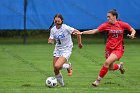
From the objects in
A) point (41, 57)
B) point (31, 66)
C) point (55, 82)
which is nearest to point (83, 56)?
point (41, 57)

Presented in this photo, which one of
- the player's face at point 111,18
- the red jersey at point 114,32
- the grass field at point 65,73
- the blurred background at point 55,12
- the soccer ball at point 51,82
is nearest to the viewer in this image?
the grass field at point 65,73

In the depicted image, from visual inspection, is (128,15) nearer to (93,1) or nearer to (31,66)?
(93,1)

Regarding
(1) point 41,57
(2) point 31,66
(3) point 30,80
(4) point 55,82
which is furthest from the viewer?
(1) point 41,57

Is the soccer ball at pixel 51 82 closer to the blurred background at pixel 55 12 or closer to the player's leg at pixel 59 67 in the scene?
the player's leg at pixel 59 67

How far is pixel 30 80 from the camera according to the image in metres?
14.7

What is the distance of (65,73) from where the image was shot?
16.9 meters

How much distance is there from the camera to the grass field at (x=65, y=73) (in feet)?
41.3

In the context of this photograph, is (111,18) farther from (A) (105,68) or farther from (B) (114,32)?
(A) (105,68)

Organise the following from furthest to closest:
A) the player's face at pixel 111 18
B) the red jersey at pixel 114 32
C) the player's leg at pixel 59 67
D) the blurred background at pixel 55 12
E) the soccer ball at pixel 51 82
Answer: the blurred background at pixel 55 12 < the red jersey at pixel 114 32 < the player's face at pixel 111 18 < the player's leg at pixel 59 67 < the soccer ball at pixel 51 82

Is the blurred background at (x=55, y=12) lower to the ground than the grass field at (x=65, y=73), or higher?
higher

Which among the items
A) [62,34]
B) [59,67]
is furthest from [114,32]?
[59,67]

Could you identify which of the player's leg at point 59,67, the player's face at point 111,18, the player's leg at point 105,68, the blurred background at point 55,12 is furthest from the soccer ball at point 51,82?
the blurred background at point 55,12

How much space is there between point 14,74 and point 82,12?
49.0ft

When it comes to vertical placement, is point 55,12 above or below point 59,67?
above
